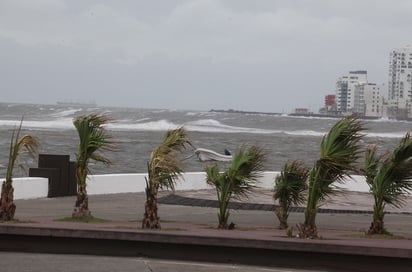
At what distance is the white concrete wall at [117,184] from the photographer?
1606cm

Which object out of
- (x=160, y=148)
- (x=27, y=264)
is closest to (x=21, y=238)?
(x=27, y=264)

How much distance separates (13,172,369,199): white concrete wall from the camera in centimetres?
1606

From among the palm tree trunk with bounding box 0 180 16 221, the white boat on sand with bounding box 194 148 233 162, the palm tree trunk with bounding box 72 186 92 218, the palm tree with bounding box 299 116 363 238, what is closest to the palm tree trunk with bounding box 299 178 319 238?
the palm tree with bounding box 299 116 363 238

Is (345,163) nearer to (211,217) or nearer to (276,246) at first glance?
(276,246)

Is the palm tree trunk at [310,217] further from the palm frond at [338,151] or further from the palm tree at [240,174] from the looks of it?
the palm tree at [240,174]

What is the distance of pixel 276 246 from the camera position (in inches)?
360

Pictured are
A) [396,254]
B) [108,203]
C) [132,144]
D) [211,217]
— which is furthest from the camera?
[132,144]

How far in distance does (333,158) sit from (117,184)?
9.27 metres

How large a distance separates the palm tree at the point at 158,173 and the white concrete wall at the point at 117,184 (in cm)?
563

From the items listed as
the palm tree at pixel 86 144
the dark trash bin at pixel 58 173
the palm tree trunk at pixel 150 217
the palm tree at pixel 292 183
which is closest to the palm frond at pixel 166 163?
the palm tree trunk at pixel 150 217

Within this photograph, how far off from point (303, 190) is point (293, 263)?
8.19 ft

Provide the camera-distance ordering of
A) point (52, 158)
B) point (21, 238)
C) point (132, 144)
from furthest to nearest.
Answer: point (132, 144), point (52, 158), point (21, 238)

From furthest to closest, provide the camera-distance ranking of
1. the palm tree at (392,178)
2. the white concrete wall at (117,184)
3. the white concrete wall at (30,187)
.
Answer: the white concrete wall at (117,184)
the white concrete wall at (30,187)
the palm tree at (392,178)

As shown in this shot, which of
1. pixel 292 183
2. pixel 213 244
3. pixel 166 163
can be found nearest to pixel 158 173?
pixel 166 163
